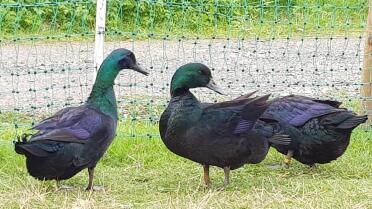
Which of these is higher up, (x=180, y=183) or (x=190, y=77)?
(x=190, y=77)

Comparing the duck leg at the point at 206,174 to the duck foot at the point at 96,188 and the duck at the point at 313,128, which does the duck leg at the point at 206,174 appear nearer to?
the duck at the point at 313,128

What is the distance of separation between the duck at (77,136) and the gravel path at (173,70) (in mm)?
2483

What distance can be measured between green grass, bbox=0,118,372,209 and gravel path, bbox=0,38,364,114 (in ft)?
5.76

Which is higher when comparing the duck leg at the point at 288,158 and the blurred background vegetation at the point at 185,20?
the blurred background vegetation at the point at 185,20

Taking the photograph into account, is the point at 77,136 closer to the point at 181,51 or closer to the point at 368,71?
the point at 368,71

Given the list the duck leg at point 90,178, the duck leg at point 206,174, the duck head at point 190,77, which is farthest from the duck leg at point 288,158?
the duck leg at point 90,178

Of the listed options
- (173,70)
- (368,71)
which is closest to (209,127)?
(368,71)

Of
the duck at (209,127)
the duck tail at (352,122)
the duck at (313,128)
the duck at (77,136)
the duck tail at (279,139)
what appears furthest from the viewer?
the duck at (313,128)

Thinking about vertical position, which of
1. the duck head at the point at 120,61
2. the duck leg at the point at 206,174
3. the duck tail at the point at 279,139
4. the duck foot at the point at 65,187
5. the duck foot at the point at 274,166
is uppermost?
the duck head at the point at 120,61

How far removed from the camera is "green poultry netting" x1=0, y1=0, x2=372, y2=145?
988cm

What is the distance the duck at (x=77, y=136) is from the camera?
5.98 m

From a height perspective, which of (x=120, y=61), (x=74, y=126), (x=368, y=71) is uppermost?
(x=120, y=61)

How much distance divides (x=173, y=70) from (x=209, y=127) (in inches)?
195

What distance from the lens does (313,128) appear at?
6941 millimetres
